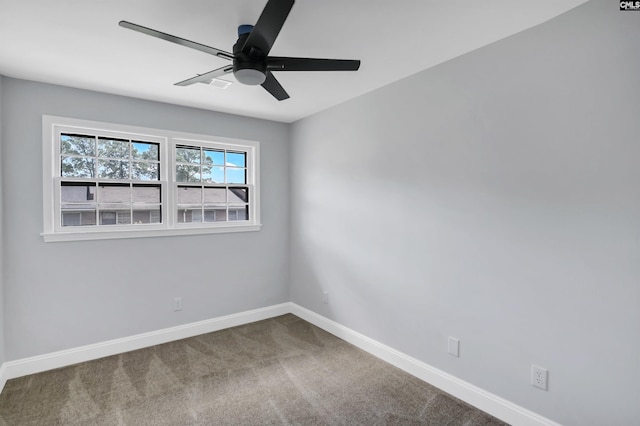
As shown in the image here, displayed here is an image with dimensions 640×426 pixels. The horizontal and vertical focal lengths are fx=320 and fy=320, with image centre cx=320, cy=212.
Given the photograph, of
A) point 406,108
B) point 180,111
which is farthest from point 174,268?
point 406,108

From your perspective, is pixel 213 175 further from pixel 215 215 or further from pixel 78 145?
pixel 78 145

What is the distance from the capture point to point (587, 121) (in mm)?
1766

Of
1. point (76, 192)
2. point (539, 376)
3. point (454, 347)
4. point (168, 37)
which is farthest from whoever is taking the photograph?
point (76, 192)

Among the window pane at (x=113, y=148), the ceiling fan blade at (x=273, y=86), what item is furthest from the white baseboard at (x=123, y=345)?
the ceiling fan blade at (x=273, y=86)

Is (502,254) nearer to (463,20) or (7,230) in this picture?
(463,20)

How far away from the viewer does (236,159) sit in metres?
4.00

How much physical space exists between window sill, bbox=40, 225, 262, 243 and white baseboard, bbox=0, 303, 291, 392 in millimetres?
1009

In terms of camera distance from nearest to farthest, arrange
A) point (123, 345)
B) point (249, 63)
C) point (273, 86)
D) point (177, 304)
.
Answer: point (249, 63) < point (273, 86) < point (123, 345) < point (177, 304)

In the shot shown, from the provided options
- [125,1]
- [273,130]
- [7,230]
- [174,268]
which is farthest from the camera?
[273,130]

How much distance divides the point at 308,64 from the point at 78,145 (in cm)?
256

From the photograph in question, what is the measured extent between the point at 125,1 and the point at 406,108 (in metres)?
2.09

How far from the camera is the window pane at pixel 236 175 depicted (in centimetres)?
394

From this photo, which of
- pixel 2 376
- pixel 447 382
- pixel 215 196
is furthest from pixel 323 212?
pixel 2 376

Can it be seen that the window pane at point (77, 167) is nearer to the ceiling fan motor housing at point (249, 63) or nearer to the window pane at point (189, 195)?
the window pane at point (189, 195)
